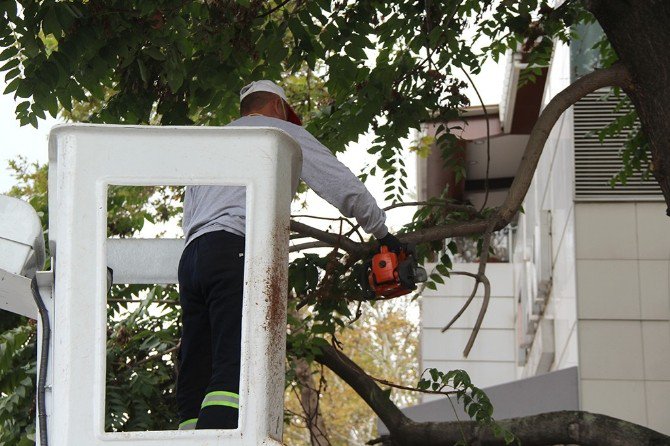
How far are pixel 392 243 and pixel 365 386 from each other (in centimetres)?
295

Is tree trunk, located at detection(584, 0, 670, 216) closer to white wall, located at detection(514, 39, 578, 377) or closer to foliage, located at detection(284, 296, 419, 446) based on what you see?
white wall, located at detection(514, 39, 578, 377)

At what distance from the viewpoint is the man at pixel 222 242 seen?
4.36 metres

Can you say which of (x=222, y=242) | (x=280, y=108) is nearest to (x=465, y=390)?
(x=280, y=108)

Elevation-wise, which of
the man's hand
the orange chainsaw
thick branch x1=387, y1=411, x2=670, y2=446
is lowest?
thick branch x1=387, y1=411, x2=670, y2=446

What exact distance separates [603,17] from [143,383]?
139 inches

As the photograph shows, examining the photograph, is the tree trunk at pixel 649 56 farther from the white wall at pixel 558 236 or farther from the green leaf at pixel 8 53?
the white wall at pixel 558 236

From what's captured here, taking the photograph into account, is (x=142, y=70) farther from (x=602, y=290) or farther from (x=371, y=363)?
(x=371, y=363)

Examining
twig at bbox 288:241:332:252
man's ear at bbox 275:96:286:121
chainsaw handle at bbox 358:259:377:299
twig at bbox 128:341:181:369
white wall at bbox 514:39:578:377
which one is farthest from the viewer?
white wall at bbox 514:39:578:377

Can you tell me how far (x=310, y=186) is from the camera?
466 centimetres

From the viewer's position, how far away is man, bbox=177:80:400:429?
14.3 ft

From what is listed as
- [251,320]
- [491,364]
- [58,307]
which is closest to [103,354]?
[58,307]

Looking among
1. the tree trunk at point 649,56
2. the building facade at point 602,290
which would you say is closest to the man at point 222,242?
the tree trunk at point 649,56

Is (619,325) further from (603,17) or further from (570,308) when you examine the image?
(603,17)

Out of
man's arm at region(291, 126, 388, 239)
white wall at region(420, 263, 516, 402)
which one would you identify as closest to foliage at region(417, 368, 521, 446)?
man's arm at region(291, 126, 388, 239)
